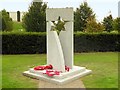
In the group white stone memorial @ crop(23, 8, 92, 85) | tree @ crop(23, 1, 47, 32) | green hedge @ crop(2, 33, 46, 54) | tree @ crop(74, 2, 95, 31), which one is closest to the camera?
white stone memorial @ crop(23, 8, 92, 85)

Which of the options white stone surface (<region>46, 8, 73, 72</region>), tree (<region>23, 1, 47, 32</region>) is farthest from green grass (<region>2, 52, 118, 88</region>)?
tree (<region>23, 1, 47, 32</region>)

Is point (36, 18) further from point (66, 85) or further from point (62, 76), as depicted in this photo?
point (66, 85)

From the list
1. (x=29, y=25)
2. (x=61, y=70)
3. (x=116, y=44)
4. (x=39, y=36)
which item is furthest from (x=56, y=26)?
(x=29, y=25)

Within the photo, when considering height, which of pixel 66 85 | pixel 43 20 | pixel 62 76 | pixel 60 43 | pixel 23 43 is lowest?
pixel 66 85

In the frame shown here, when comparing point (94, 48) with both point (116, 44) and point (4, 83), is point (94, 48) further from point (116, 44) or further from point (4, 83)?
point (4, 83)

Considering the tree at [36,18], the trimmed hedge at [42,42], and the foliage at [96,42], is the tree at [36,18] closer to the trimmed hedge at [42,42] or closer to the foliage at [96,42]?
the trimmed hedge at [42,42]

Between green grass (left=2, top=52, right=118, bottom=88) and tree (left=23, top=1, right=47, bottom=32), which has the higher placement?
tree (left=23, top=1, right=47, bottom=32)

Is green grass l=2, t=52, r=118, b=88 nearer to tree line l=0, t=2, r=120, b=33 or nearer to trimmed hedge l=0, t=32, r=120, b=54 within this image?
trimmed hedge l=0, t=32, r=120, b=54

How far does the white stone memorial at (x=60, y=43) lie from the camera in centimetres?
805

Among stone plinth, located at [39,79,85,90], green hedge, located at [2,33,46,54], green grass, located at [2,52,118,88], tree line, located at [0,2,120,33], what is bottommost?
stone plinth, located at [39,79,85,90]

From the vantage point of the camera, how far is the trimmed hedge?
14133 mm

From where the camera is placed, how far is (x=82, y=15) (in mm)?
23234

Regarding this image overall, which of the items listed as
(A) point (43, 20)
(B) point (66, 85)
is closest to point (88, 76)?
(B) point (66, 85)

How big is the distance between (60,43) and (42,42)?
600 cm
